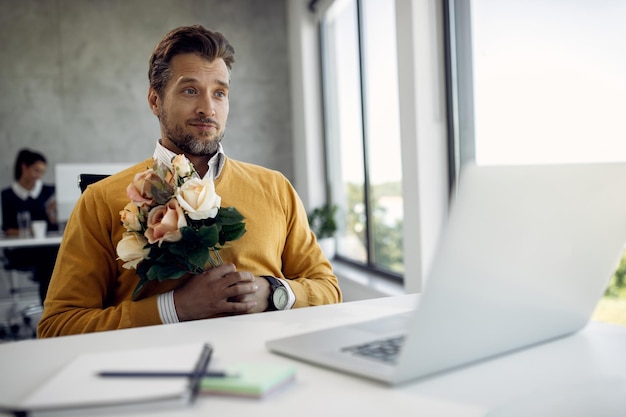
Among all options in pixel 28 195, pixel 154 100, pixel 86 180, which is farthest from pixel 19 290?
pixel 154 100

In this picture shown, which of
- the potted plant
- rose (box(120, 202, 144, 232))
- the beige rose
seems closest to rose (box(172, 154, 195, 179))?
the beige rose

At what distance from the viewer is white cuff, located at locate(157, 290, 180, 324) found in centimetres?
123

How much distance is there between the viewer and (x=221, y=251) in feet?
4.79

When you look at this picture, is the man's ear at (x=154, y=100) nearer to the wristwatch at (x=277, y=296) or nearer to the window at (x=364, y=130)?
the wristwatch at (x=277, y=296)

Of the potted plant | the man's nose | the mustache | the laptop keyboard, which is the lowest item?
the potted plant

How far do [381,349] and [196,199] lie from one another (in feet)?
1.62

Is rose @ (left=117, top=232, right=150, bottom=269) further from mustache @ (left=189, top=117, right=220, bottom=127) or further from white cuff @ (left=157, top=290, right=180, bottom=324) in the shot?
mustache @ (left=189, top=117, right=220, bottom=127)

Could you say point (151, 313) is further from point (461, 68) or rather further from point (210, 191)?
point (461, 68)

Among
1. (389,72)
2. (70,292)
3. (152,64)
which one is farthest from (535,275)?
(389,72)

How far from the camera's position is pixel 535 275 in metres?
0.73

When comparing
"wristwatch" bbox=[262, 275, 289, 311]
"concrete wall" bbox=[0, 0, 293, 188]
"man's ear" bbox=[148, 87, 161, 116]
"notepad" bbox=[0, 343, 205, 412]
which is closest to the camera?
"notepad" bbox=[0, 343, 205, 412]

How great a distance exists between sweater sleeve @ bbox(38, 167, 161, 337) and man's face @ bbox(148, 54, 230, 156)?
23 centimetres

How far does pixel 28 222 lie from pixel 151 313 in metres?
3.78

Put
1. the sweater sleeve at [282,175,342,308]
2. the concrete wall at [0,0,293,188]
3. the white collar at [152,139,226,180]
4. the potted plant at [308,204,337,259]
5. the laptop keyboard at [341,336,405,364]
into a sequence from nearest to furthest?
the laptop keyboard at [341,336,405,364] → the sweater sleeve at [282,175,342,308] → the white collar at [152,139,226,180] → the potted plant at [308,204,337,259] → the concrete wall at [0,0,293,188]
